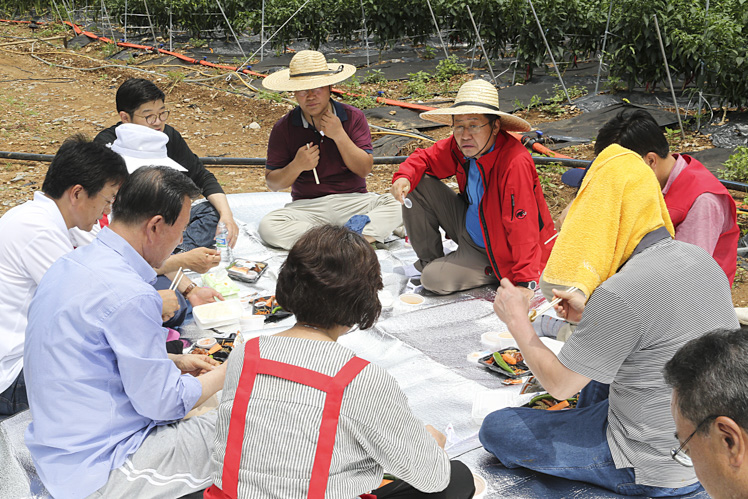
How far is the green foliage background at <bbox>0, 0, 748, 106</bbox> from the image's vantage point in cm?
659

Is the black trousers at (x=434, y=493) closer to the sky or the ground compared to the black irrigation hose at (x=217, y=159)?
closer to the ground

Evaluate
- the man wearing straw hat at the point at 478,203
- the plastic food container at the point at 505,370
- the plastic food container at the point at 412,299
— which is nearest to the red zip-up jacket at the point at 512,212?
the man wearing straw hat at the point at 478,203

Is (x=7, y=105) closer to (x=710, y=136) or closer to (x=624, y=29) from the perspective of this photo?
(x=624, y=29)

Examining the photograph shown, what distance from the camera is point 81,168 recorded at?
8.54 feet

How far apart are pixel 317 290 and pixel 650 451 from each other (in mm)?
1125

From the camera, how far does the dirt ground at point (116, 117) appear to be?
644 cm

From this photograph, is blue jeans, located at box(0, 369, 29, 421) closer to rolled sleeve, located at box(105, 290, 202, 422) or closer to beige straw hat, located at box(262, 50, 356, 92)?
rolled sleeve, located at box(105, 290, 202, 422)

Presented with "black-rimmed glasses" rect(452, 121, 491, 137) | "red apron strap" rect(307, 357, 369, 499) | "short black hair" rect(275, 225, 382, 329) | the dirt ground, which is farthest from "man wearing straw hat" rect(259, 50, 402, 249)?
"red apron strap" rect(307, 357, 369, 499)

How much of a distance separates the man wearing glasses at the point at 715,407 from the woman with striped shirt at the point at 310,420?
63 cm

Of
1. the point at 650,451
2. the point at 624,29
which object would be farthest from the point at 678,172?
the point at 624,29

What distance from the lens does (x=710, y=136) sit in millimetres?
6520

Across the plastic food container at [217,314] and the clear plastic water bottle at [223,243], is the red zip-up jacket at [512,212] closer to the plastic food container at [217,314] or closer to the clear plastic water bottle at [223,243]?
the plastic food container at [217,314]

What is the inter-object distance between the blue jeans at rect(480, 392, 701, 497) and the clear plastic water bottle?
2.35 meters

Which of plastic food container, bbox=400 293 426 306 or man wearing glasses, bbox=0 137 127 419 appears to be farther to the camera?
plastic food container, bbox=400 293 426 306
